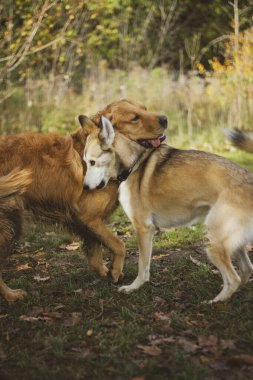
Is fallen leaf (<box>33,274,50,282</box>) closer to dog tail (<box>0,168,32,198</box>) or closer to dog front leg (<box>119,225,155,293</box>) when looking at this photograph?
dog front leg (<box>119,225,155,293</box>)

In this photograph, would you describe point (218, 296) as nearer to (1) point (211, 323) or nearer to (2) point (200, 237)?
(1) point (211, 323)

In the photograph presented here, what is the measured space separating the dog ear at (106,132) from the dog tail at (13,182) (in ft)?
2.43

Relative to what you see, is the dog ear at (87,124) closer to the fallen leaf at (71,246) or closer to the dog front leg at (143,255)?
the dog front leg at (143,255)

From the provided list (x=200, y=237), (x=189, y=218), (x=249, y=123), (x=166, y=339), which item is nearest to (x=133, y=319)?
(x=166, y=339)

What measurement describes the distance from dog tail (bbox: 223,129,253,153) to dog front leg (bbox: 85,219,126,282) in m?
1.43

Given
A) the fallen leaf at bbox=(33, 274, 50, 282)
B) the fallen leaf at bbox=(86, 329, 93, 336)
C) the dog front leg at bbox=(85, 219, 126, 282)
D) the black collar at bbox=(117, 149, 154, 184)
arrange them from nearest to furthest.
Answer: the fallen leaf at bbox=(86, 329, 93, 336)
the black collar at bbox=(117, 149, 154, 184)
the dog front leg at bbox=(85, 219, 126, 282)
the fallen leaf at bbox=(33, 274, 50, 282)

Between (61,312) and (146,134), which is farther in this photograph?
(146,134)

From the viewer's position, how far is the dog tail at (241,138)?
398 cm

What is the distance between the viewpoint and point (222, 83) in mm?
11906

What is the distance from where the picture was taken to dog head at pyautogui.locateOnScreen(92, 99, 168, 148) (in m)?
4.53

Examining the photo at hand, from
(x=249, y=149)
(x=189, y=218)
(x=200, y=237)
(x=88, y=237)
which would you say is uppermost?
(x=249, y=149)

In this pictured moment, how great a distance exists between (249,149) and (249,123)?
7.44 m

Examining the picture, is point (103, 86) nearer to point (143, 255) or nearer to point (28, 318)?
point (143, 255)

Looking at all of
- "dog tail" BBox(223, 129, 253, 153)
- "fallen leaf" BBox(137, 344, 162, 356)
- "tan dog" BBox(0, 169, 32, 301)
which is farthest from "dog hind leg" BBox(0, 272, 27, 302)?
"dog tail" BBox(223, 129, 253, 153)
